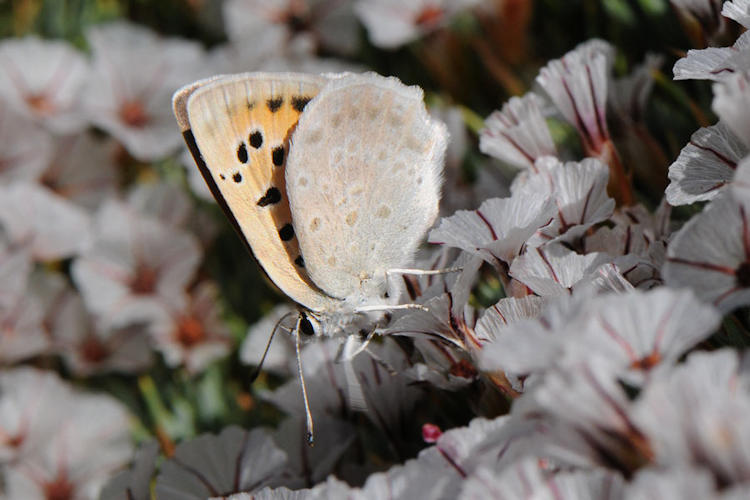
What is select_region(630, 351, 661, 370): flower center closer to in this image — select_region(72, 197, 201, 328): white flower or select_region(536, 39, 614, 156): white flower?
select_region(536, 39, 614, 156): white flower

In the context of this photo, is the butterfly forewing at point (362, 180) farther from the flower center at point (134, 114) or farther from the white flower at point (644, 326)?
the flower center at point (134, 114)

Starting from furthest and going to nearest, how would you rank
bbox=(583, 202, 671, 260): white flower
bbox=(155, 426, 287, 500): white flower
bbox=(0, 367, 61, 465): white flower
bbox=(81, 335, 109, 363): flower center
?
bbox=(81, 335, 109, 363): flower center
bbox=(0, 367, 61, 465): white flower
bbox=(155, 426, 287, 500): white flower
bbox=(583, 202, 671, 260): white flower

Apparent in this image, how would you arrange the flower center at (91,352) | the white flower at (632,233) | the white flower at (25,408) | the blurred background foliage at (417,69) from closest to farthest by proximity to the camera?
the white flower at (632,233) → the blurred background foliage at (417,69) → the white flower at (25,408) → the flower center at (91,352)

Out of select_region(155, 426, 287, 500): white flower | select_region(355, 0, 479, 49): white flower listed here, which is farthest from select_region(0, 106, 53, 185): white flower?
select_region(155, 426, 287, 500): white flower

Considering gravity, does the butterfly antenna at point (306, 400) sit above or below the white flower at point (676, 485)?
below

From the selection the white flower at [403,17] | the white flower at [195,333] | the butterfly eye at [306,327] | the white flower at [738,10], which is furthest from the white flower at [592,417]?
the white flower at [403,17]

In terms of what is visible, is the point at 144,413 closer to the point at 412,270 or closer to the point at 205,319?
the point at 205,319

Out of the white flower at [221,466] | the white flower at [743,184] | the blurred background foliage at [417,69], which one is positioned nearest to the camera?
the white flower at [743,184]
